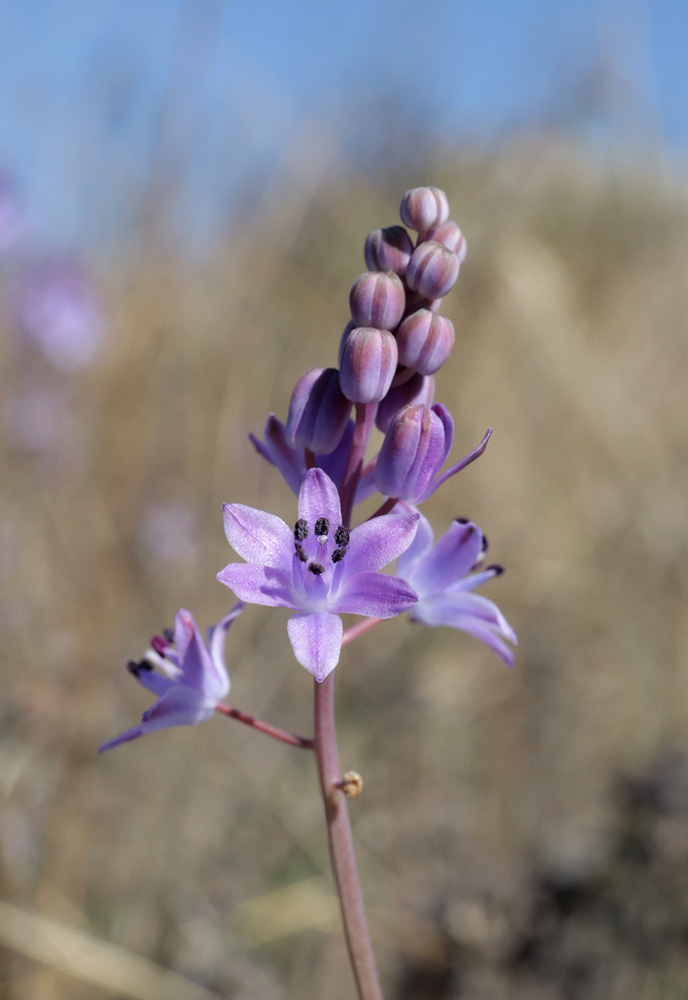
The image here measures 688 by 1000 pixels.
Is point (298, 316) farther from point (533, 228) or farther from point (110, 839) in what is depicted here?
point (110, 839)

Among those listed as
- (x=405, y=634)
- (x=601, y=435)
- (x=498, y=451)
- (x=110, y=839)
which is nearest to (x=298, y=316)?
(x=498, y=451)

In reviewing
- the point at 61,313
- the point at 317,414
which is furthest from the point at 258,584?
the point at 61,313

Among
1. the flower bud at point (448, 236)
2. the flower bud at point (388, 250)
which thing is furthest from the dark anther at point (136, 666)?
the flower bud at point (448, 236)

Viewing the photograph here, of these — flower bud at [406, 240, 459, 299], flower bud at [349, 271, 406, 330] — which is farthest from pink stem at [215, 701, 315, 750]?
flower bud at [406, 240, 459, 299]

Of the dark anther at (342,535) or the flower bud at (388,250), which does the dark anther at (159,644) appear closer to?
the dark anther at (342,535)

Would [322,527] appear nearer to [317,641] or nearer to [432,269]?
[317,641]
